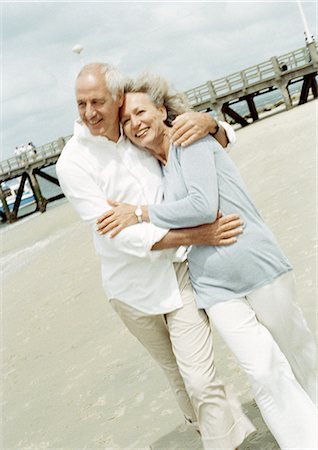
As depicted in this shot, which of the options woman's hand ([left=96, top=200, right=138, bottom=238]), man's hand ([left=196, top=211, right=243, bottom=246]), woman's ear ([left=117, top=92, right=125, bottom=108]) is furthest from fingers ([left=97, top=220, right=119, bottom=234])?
woman's ear ([left=117, top=92, right=125, bottom=108])

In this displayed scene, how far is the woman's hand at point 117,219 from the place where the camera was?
259 cm

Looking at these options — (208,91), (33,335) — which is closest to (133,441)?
(33,335)

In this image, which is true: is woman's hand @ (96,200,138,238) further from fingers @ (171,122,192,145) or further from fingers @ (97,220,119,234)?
fingers @ (171,122,192,145)

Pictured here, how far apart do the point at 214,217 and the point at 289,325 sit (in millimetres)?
574

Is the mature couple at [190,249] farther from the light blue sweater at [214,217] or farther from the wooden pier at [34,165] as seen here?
the wooden pier at [34,165]

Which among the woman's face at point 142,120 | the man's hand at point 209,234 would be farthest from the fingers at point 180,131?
the man's hand at point 209,234

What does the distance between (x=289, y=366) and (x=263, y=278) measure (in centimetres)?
38

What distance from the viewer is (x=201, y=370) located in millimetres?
2658

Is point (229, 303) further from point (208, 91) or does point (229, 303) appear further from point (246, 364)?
point (208, 91)

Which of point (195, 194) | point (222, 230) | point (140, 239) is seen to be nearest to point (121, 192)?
point (140, 239)

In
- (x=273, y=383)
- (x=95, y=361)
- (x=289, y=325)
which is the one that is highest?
(x=289, y=325)

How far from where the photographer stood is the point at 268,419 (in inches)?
100

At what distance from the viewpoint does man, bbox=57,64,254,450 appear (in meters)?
2.61

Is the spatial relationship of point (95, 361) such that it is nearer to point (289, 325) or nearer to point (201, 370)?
point (201, 370)
